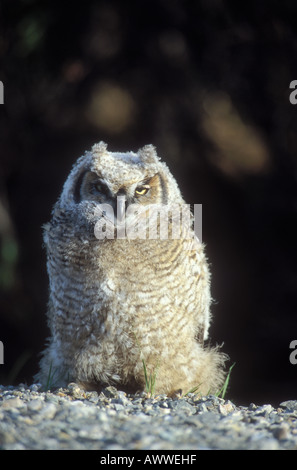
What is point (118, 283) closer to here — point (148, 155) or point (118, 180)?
point (118, 180)

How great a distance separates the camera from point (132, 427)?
1.91m

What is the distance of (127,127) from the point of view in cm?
418

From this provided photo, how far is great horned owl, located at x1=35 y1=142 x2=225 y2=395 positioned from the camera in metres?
2.73

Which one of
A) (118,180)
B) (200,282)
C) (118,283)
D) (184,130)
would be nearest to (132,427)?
(118,283)

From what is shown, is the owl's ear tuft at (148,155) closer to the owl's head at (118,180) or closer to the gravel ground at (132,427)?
the owl's head at (118,180)

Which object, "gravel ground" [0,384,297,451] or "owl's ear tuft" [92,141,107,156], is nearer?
"gravel ground" [0,384,297,451]

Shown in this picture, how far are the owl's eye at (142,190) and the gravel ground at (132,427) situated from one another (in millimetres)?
971

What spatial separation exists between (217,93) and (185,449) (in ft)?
9.23

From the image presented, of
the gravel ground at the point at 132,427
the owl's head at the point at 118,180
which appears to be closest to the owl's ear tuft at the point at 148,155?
the owl's head at the point at 118,180

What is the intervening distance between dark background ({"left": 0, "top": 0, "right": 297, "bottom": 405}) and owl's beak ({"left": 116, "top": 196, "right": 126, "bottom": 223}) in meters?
1.62

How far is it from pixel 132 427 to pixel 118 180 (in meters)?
1.13

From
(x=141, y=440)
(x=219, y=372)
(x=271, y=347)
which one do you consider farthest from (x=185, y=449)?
(x=271, y=347)

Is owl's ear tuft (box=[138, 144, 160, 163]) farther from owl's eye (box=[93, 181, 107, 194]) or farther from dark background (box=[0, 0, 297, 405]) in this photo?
dark background (box=[0, 0, 297, 405])

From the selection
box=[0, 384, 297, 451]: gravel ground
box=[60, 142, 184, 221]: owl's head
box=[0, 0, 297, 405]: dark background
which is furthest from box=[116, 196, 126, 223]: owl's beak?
box=[0, 0, 297, 405]: dark background
